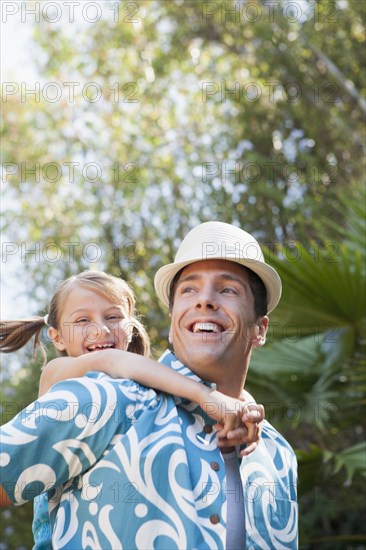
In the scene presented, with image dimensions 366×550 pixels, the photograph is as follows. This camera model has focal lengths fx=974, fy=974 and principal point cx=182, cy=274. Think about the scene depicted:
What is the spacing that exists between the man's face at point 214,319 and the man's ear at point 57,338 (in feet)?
3.11

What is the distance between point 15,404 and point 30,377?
0.53 meters

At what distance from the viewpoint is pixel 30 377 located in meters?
9.27

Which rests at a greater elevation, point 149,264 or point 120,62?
point 120,62

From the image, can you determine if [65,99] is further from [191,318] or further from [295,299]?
[191,318]

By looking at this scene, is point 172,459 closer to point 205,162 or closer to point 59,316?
point 59,316

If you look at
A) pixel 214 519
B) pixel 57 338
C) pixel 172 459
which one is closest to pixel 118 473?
pixel 172 459

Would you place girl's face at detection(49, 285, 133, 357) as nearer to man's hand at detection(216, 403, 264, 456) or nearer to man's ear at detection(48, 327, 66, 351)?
man's ear at detection(48, 327, 66, 351)

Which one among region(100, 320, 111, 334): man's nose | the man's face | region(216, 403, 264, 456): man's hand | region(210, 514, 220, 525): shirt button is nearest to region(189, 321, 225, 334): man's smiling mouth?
the man's face

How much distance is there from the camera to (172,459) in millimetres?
2285

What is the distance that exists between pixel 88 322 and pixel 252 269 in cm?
97

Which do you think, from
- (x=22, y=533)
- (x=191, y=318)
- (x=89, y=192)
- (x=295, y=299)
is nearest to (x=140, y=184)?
(x=89, y=192)

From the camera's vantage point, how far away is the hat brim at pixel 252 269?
263 centimetres

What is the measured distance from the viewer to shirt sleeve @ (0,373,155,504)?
2.16 m

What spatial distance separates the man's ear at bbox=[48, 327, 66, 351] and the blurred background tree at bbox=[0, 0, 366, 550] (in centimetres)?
253
